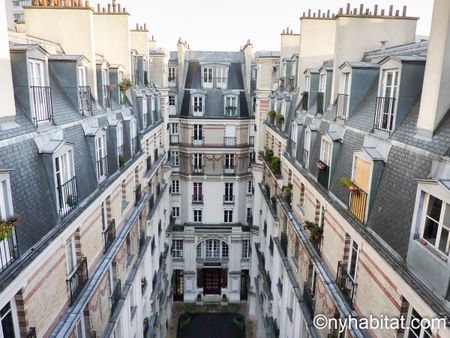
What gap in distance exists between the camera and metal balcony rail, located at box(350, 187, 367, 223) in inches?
356

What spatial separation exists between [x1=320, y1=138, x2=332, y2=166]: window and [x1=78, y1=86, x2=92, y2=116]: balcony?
8.14 m

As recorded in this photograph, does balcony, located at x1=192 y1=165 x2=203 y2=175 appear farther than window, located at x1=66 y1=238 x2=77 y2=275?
Yes

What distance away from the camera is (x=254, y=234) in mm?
27359

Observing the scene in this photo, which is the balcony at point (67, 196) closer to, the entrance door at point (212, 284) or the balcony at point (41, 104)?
the balcony at point (41, 104)

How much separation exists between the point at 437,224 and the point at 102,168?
398 inches

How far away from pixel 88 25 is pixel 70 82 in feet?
11.2

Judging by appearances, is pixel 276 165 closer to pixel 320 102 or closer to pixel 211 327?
pixel 320 102

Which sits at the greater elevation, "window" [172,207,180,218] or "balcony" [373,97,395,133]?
"balcony" [373,97,395,133]

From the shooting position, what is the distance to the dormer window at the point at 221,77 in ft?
96.3

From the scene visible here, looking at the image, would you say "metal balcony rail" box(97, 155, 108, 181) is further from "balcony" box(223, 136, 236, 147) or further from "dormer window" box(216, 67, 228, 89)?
"dormer window" box(216, 67, 228, 89)

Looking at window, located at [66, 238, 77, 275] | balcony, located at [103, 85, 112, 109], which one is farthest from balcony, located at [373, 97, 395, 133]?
balcony, located at [103, 85, 112, 109]

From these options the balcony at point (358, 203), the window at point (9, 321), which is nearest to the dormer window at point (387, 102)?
the balcony at point (358, 203)

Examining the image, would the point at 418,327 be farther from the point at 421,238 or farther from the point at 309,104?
the point at 309,104

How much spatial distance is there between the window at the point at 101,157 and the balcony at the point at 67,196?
6.99 feet
